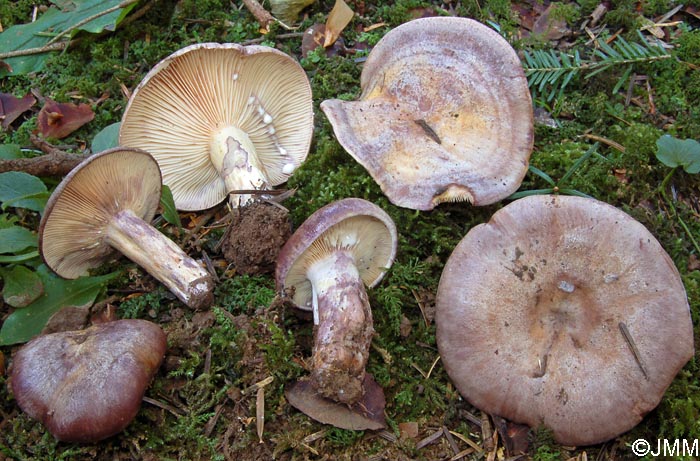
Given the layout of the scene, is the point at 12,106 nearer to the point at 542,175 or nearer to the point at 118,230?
the point at 118,230

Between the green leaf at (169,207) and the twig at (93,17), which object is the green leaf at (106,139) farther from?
the twig at (93,17)

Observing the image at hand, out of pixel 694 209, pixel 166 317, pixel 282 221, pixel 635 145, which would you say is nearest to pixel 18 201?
pixel 166 317

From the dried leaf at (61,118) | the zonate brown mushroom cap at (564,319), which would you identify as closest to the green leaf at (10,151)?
the dried leaf at (61,118)

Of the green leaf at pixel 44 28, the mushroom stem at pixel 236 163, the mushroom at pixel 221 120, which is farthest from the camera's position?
the green leaf at pixel 44 28

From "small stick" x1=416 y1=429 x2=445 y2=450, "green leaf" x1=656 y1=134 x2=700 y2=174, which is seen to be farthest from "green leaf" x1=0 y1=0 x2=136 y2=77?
"green leaf" x1=656 y1=134 x2=700 y2=174

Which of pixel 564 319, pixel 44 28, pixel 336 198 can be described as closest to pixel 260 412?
pixel 336 198

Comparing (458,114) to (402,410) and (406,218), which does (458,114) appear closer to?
(406,218)
